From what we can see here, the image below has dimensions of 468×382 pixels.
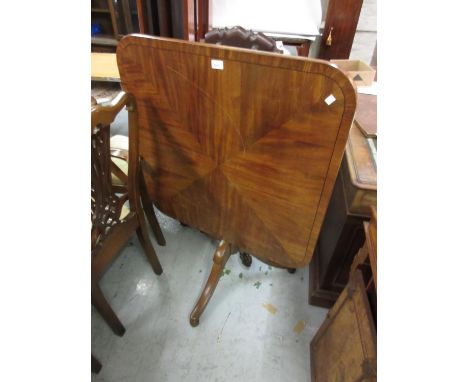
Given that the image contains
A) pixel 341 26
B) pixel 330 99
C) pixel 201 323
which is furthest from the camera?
pixel 341 26

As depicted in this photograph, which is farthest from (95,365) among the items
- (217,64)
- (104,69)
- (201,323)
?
(104,69)

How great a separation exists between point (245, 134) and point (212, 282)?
76cm

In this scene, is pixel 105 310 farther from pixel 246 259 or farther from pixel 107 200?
pixel 246 259

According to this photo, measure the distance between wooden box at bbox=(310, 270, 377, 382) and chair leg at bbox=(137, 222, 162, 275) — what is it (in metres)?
0.79

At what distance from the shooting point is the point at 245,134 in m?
0.79

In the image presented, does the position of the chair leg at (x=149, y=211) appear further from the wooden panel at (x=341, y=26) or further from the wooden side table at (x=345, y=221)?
the wooden panel at (x=341, y=26)

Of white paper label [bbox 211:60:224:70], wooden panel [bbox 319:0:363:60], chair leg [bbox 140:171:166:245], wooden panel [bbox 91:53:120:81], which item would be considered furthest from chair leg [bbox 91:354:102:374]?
wooden panel [bbox 319:0:363:60]

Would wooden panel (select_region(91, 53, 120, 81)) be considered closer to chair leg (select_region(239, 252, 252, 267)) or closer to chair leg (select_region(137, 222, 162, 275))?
chair leg (select_region(137, 222, 162, 275))

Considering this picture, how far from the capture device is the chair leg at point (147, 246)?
125 cm

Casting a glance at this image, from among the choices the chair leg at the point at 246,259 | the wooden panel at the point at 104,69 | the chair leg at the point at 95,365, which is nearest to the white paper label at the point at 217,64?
the chair leg at the point at 246,259

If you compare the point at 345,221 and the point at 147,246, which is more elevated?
the point at 345,221

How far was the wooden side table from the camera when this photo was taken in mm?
934
